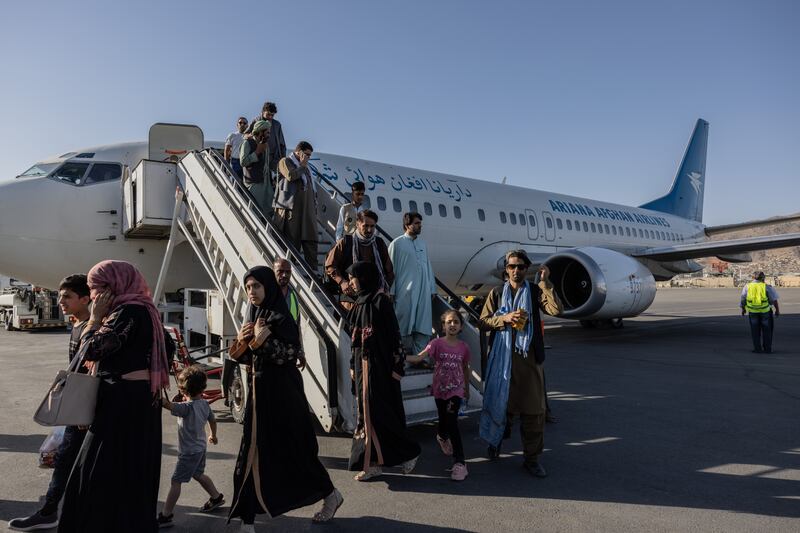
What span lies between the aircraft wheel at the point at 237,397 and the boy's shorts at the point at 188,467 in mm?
1848

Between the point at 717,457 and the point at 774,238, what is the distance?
9.70 meters

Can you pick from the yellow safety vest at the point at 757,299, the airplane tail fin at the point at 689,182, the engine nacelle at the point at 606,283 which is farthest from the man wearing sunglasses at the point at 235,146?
the airplane tail fin at the point at 689,182

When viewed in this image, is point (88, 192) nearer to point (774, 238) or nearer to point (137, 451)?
point (137, 451)

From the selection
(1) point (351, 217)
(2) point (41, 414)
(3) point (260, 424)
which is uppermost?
(1) point (351, 217)

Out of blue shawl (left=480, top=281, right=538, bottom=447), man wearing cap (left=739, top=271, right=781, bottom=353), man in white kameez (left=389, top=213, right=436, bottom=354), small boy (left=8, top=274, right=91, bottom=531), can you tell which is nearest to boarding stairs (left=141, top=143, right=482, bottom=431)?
man in white kameez (left=389, top=213, right=436, bottom=354)

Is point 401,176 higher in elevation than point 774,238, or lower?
higher

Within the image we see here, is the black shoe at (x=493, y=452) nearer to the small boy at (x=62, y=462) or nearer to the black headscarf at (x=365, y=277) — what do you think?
the black headscarf at (x=365, y=277)

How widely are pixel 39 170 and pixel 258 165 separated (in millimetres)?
3438

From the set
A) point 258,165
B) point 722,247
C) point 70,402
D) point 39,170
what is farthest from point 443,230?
point 70,402

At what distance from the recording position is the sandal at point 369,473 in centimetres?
404

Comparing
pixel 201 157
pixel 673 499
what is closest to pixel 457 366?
pixel 673 499

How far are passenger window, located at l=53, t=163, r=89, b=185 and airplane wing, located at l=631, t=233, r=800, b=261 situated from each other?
1236 cm

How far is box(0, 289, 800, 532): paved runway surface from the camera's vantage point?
337 centimetres

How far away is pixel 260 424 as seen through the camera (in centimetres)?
315
